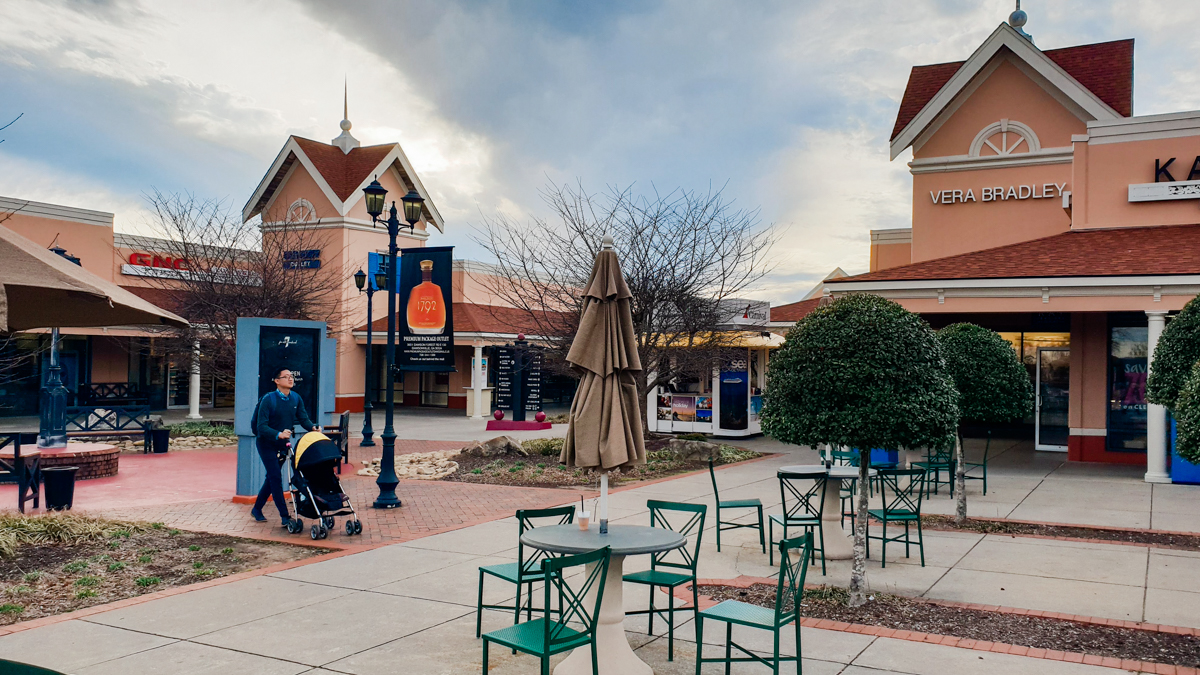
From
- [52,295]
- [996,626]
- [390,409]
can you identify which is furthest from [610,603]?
[390,409]

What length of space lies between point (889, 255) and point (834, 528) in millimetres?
19220

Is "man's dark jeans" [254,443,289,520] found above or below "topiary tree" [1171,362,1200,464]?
below

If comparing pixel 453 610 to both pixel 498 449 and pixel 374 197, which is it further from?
pixel 498 449

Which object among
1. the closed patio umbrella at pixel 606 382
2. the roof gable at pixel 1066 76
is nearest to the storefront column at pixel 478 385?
the roof gable at pixel 1066 76

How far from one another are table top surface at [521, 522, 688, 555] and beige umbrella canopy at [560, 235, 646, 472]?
1.45 ft

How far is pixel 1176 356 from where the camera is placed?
789 centimetres

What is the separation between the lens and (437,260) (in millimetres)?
12070

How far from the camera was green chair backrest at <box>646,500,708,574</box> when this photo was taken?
20.6ft

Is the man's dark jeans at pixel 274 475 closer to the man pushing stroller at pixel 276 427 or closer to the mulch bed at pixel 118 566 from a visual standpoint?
the man pushing stroller at pixel 276 427

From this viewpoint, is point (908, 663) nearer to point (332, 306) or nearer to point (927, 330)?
point (927, 330)

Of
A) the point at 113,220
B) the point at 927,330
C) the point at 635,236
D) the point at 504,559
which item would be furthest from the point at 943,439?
the point at 113,220

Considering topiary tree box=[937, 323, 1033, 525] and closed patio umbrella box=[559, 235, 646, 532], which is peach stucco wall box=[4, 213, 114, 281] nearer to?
topiary tree box=[937, 323, 1033, 525]

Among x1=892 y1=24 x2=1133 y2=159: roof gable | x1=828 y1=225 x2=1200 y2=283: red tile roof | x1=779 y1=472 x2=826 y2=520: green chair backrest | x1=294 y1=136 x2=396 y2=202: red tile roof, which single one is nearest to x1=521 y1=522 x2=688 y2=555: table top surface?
x1=779 y1=472 x2=826 y2=520: green chair backrest

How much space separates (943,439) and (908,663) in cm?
204
